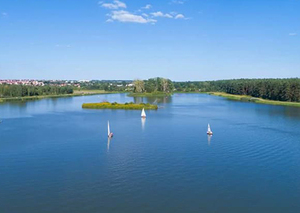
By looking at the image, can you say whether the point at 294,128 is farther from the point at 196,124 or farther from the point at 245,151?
the point at 245,151

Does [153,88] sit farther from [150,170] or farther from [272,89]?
[150,170]

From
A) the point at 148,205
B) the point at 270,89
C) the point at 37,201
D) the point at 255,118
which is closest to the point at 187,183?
the point at 148,205

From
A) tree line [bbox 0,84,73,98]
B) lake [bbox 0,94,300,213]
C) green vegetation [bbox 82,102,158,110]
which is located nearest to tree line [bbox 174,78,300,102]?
green vegetation [bbox 82,102,158,110]

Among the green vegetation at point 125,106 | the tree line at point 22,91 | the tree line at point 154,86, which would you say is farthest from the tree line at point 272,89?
the tree line at point 22,91

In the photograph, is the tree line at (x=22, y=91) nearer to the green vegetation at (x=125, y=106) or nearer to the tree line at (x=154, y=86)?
the tree line at (x=154, y=86)

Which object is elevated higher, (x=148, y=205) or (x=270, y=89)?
(x=270, y=89)

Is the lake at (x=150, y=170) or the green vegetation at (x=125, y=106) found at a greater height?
the green vegetation at (x=125, y=106)
